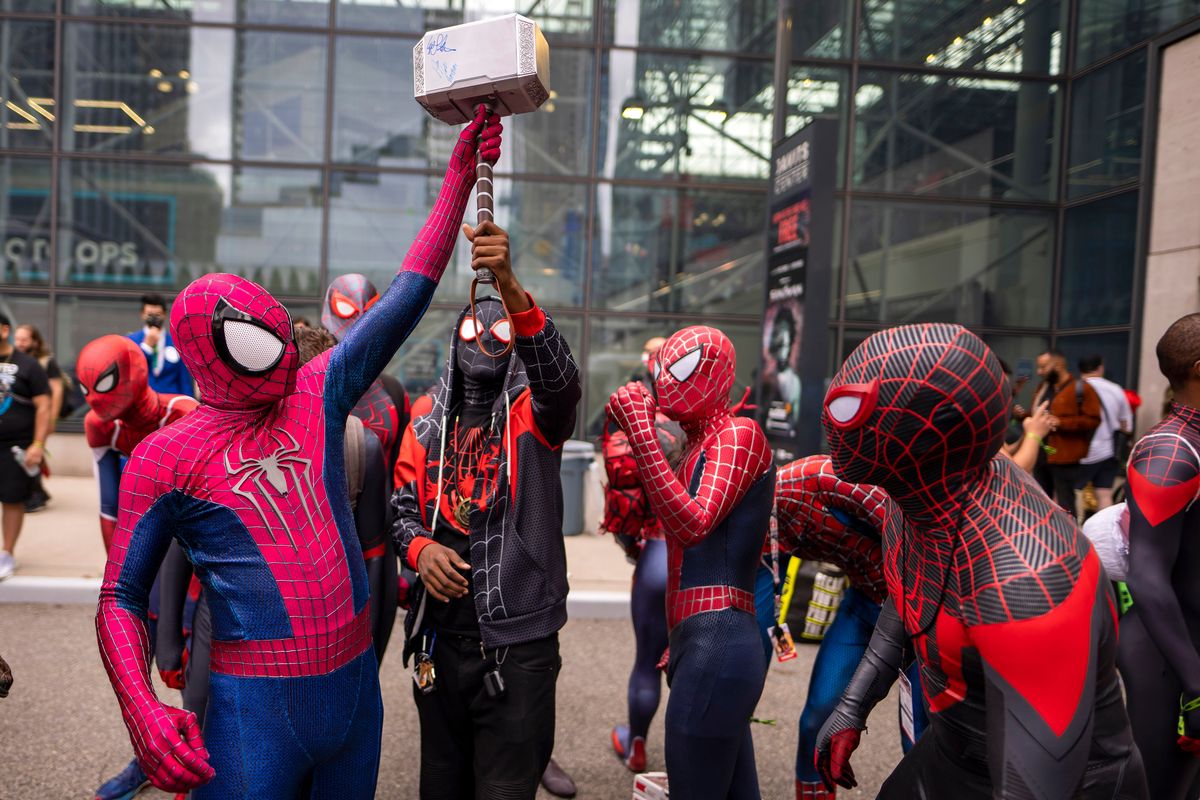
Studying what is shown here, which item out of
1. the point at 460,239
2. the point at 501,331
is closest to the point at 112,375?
the point at 501,331

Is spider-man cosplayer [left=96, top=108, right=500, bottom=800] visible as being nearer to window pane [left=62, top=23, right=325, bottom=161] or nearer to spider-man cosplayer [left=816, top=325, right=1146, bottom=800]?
spider-man cosplayer [left=816, top=325, right=1146, bottom=800]

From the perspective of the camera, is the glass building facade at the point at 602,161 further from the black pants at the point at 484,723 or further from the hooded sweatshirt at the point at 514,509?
the black pants at the point at 484,723

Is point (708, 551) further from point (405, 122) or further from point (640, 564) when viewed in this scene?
point (405, 122)

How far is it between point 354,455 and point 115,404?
3.17ft

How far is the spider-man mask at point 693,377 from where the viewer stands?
8.11 ft

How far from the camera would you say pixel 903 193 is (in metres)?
11.4

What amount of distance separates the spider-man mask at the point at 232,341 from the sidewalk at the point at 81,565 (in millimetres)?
4621

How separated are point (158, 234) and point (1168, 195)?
12667 mm

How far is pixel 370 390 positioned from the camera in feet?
11.8

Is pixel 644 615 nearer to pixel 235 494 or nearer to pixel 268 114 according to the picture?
pixel 235 494

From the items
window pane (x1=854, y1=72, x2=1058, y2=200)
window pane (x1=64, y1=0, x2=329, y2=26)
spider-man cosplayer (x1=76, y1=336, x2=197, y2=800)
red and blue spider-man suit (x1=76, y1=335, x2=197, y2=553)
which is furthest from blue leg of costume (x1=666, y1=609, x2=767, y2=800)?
window pane (x1=64, y1=0, x2=329, y2=26)

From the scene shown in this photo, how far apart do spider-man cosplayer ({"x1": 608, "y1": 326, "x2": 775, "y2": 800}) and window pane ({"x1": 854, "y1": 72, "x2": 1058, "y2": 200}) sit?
32.8 ft

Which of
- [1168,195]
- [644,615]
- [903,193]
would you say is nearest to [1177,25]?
[1168,195]

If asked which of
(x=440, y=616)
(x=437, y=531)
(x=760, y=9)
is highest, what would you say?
(x=760, y=9)
